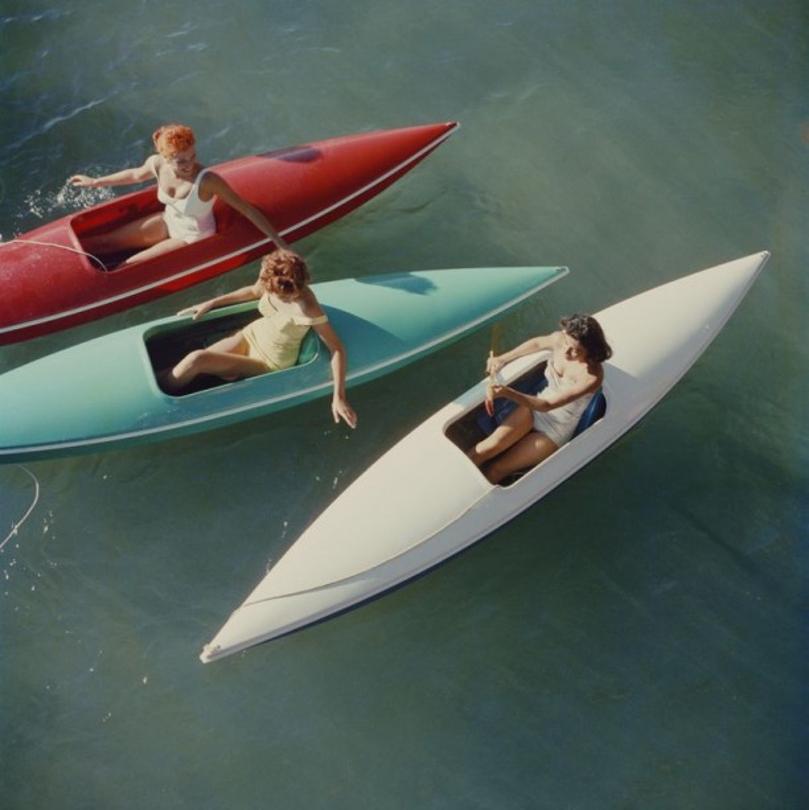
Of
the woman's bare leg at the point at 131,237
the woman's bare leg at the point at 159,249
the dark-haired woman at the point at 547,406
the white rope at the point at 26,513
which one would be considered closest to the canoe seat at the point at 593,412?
the dark-haired woman at the point at 547,406

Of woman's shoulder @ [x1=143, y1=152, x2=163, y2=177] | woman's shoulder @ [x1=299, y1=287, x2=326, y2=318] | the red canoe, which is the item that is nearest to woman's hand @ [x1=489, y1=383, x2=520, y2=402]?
woman's shoulder @ [x1=299, y1=287, x2=326, y2=318]

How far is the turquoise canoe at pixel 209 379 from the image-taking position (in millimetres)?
6059

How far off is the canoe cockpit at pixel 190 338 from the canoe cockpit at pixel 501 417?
1.44m

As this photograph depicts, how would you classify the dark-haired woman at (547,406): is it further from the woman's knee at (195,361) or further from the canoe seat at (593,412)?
the woman's knee at (195,361)

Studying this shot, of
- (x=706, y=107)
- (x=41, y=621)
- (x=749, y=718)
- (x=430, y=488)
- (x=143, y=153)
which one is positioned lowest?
(x=749, y=718)

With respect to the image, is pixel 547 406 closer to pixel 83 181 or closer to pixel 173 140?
pixel 173 140

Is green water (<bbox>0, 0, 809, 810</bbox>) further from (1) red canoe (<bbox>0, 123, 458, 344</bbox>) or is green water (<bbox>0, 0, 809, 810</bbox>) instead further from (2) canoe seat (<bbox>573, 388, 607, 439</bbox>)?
(2) canoe seat (<bbox>573, 388, 607, 439</bbox>)

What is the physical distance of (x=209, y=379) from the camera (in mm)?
6227

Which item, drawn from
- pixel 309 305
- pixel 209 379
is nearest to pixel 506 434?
pixel 309 305

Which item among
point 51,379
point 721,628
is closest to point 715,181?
point 721,628

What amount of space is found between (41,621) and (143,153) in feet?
11.8

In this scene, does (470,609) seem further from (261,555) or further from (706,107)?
(706,107)

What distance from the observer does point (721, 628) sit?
6.10 m

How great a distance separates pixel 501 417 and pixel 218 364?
1.69 metres
